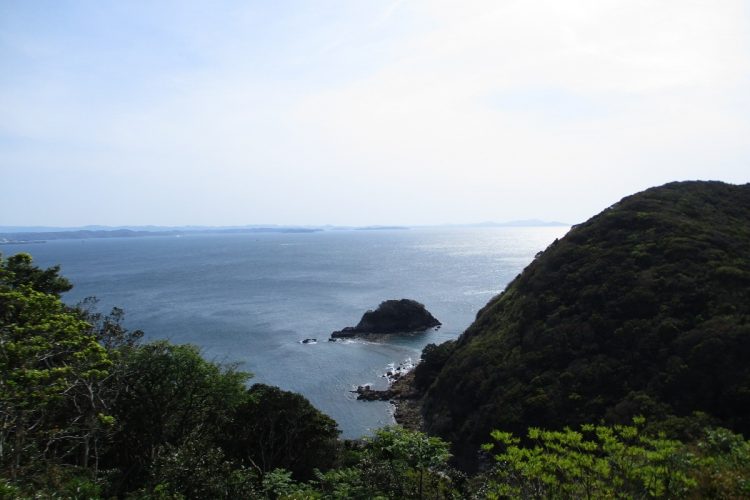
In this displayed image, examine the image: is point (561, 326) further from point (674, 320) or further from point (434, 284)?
point (434, 284)

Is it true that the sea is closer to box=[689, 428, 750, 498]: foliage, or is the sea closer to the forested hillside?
the forested hillside

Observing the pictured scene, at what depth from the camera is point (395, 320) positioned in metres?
81.4

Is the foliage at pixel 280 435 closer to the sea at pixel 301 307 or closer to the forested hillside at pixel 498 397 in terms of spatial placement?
the forested hillside at pixel 498 397

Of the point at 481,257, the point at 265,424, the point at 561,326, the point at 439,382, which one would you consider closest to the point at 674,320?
the point at 561,326

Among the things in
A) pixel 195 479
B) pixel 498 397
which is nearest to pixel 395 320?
pixel 498 397

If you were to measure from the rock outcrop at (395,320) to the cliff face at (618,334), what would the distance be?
3147 centimetres

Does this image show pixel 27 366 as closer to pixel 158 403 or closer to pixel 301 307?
pixel 158 403

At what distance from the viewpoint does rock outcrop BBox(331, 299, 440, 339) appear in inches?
3157

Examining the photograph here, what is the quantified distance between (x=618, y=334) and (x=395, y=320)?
49.7 meters

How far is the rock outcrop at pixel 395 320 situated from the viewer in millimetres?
80188

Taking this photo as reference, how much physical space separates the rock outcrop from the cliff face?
3147cm

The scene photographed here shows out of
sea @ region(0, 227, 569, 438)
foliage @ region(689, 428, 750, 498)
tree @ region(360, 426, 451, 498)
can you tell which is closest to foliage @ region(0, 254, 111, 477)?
Answer: tree @ region(360, 426, 451, 498)

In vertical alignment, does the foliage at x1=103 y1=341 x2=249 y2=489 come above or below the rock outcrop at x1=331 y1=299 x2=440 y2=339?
above

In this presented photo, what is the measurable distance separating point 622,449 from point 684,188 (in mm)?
55262
